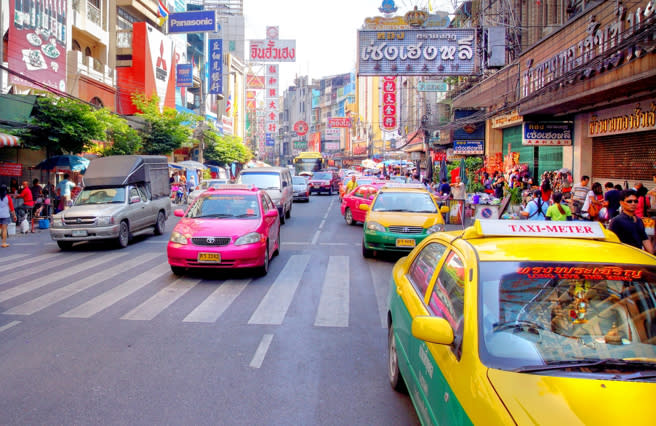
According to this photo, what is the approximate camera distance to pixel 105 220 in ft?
46.8

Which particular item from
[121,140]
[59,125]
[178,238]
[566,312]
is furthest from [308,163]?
[566,312]

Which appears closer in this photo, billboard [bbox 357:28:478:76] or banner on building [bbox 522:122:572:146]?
banner on building [bbox 522:122:572:146]

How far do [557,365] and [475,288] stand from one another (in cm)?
63

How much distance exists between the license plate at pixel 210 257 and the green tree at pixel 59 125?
548 inches

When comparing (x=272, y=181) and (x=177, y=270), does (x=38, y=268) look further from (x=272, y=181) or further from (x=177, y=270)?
(x=272, y=181)

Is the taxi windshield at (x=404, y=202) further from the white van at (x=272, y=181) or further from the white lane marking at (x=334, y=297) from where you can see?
the white van at (x=272, y=181)

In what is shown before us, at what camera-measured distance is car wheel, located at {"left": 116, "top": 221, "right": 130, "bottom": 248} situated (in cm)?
1458

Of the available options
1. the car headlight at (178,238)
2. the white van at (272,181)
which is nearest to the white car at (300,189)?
the white van at (272,181)

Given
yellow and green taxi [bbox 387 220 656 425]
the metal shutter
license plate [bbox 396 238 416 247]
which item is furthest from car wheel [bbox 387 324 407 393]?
the metal shutter

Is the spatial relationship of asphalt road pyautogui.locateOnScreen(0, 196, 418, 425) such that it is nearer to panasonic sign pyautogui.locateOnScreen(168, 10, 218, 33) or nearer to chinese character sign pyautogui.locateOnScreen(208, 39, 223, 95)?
panasonic sign pyautogui.locateOnScreen(168, 10, 218, 33)

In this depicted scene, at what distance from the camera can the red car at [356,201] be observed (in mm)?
19953

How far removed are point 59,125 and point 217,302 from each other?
16.2 meters

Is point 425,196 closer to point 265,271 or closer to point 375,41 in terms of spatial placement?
point 265,271

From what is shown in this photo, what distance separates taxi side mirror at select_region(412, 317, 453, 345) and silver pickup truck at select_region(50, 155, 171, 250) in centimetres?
1226
